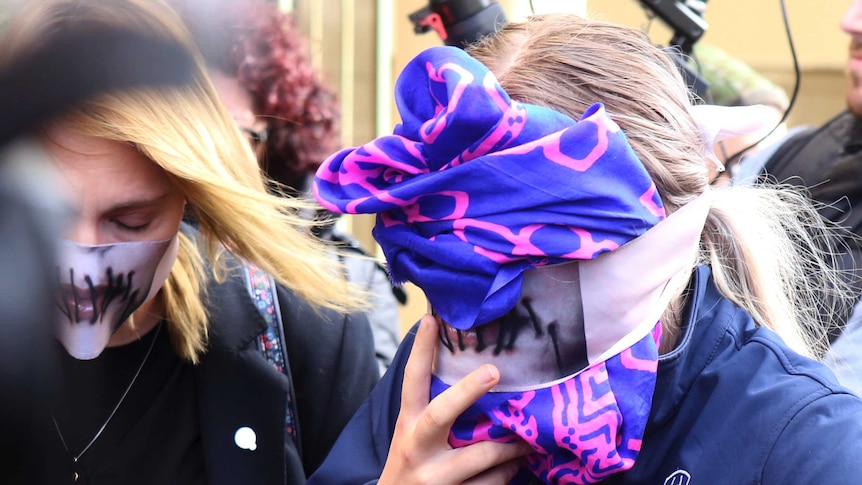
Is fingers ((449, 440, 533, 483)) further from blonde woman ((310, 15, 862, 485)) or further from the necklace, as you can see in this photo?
the necklace

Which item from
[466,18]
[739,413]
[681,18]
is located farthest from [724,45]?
[739,413]

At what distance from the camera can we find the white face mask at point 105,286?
5.76 ft

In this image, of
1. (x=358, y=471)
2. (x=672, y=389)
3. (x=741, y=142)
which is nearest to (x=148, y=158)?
(x=358, y=471)

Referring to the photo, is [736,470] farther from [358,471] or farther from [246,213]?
[246,213]

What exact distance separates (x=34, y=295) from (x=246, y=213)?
45.5 inches

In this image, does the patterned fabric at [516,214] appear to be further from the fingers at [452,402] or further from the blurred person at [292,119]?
the blurred person at [292,119]

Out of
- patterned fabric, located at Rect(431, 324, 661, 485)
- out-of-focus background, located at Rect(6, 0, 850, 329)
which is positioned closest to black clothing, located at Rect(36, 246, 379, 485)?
patterned fabric, located at Rect(431, 324, 661, 485)

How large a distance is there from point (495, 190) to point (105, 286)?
839 mm

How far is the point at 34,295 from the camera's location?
78 cm

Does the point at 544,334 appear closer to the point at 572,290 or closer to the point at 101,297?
the point at 572,290

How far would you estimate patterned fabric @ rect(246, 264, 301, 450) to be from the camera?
2.16 m

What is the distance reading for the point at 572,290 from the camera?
57.1 inches

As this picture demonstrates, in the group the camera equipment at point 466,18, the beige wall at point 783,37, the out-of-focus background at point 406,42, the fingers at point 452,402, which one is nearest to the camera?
the fingers at point 452,402

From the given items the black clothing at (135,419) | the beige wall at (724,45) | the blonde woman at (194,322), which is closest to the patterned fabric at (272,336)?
the blonde woman at (194,322)
